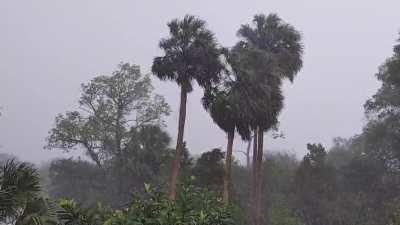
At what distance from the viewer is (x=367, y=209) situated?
3712cm

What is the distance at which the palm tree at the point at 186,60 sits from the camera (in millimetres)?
25922

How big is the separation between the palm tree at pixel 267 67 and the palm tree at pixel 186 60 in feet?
6.82

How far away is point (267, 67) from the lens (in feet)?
94.4

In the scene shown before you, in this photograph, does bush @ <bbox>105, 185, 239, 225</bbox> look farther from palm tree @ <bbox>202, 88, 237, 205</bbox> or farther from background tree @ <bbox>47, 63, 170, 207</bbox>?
background tree @ <bbox>47, 63, 170, 207</bbox>

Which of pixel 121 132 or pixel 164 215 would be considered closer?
pixel 164 215

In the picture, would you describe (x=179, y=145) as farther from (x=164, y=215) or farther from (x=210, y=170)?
(x=164, y=215)

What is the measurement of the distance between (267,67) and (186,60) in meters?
4.97

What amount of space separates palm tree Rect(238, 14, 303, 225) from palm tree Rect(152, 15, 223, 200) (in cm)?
208

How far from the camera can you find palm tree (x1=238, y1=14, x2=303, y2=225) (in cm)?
2703

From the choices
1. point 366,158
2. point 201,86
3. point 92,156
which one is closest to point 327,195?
point 366,158

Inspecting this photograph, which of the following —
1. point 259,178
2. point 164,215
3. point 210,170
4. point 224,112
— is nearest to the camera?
point 164,215

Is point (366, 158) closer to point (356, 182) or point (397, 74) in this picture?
point (356, 182)

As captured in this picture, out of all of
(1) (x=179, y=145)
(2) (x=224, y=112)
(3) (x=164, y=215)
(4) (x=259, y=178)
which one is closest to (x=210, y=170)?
(4) (x=259, y=178)

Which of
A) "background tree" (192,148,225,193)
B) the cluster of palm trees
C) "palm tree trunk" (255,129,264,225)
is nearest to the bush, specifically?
the cluster of palm trees
